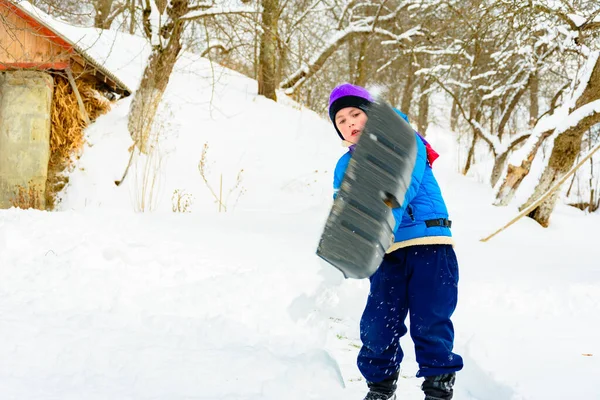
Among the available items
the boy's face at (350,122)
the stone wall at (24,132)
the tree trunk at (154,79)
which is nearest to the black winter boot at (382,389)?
the boy's face at (350,122)

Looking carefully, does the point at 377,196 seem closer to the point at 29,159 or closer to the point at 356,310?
the point at 356,310

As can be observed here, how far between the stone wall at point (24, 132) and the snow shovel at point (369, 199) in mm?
7555

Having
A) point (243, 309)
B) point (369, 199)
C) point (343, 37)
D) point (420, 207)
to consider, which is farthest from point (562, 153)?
point (343, 37)

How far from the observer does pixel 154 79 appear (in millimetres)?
8086

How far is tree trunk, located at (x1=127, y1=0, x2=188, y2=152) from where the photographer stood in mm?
7633

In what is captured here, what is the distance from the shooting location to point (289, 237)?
4594mm

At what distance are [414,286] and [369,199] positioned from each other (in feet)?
1.36

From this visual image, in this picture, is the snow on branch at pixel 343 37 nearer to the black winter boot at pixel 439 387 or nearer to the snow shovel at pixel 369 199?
the snow shovel at pixel 369 199

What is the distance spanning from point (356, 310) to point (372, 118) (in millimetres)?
1870

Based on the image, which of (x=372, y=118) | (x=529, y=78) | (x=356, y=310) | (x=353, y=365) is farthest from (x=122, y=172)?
(x=529, y=78)

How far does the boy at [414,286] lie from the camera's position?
1936 millimetres

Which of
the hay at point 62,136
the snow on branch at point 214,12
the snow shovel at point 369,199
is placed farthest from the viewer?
the hay at point 62,136

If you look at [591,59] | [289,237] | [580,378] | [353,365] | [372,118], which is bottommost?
[353,365]

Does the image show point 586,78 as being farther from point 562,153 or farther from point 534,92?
point 534,92
